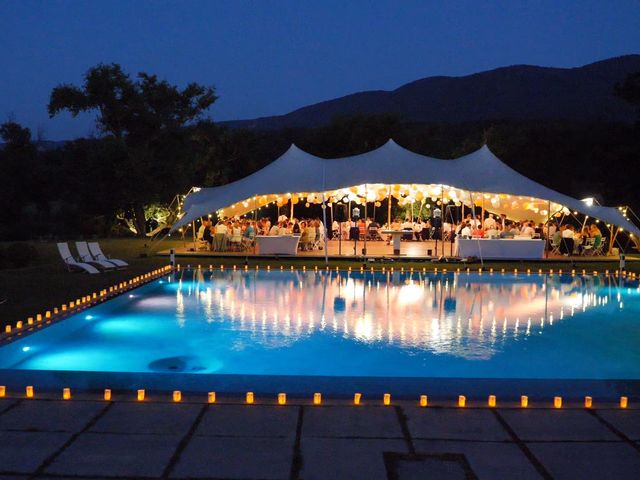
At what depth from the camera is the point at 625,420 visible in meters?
4.02

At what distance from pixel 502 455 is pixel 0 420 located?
9.45 feet

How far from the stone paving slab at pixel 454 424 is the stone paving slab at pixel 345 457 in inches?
10.5

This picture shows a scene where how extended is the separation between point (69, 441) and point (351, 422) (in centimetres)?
159

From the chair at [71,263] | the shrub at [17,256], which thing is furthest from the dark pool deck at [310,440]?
the shrub at [17,256]

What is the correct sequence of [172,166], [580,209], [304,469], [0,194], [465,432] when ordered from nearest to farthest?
[304,469]
[465,432]
[580,209]
[172,166]
[0,194]

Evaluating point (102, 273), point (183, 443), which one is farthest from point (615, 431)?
point (102, 273)

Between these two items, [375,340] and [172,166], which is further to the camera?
[172,166]

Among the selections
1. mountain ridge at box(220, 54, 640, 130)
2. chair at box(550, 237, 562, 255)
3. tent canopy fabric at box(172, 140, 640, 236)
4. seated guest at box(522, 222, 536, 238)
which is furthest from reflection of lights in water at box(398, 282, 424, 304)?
mountain ridge at box(220, 54, 640, 130)

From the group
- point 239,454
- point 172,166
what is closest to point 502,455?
point 239,454

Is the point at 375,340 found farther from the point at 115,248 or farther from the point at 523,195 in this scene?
the point at 115,248

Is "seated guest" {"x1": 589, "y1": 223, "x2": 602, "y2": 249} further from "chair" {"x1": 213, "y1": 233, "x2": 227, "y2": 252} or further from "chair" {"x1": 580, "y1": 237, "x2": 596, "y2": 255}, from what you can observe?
"chair" {"x1": 213, "y1": 233, "x2": 227, "y2": 252}

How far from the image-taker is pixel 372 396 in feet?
14.5

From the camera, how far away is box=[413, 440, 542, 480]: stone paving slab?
324cm

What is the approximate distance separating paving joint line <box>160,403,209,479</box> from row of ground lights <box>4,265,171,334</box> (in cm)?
339
